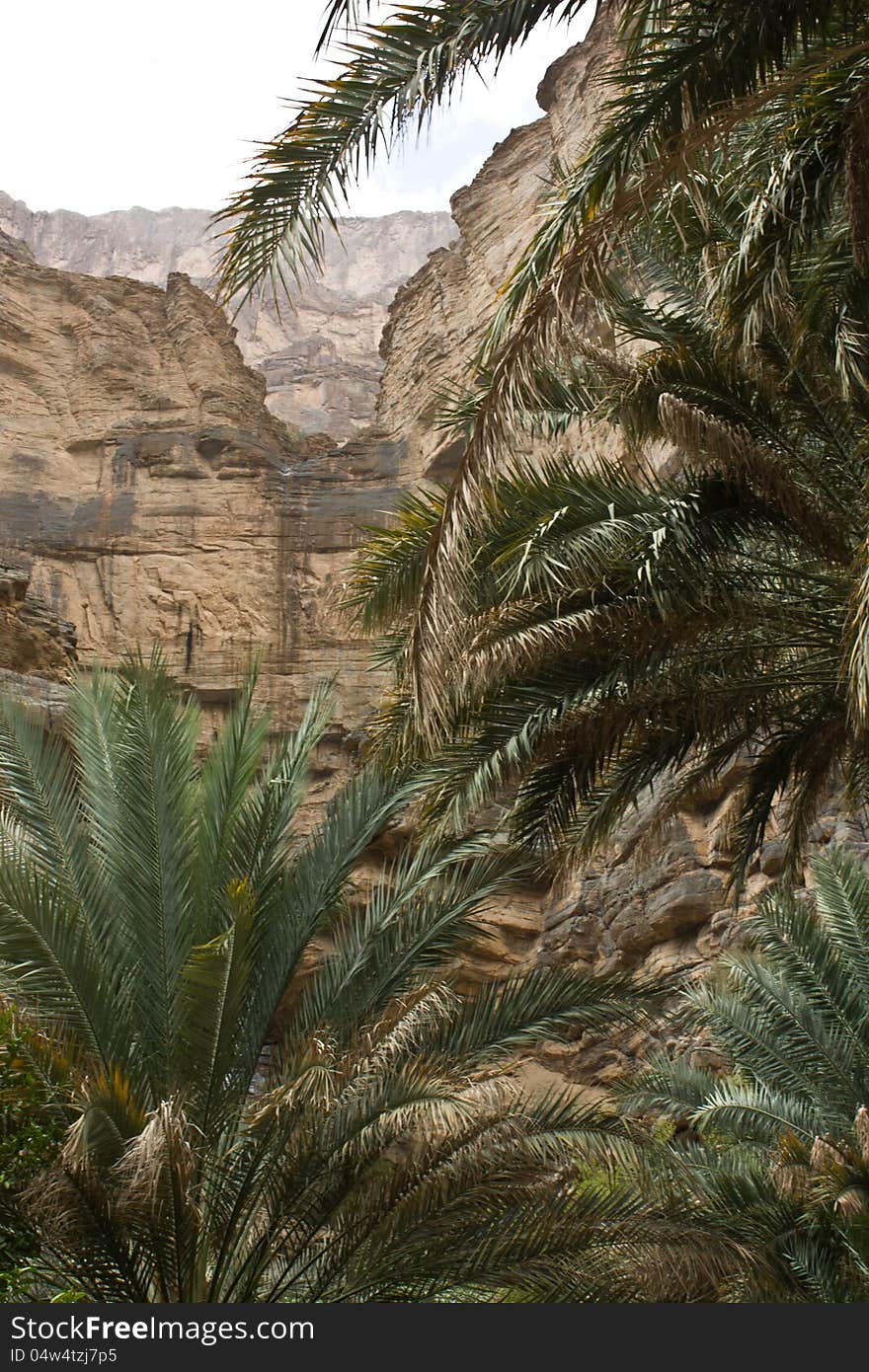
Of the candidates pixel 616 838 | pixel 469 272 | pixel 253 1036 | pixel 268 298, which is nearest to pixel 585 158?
pixel 253 1036

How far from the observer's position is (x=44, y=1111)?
641cm

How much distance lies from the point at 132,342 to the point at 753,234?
866 inches

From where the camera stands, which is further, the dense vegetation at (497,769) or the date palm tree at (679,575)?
the date palm tree at (679,575)

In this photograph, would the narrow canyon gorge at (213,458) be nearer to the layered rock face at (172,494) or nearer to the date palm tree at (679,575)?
the layered rock face at (172,494)

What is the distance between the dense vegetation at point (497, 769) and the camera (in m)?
5.95

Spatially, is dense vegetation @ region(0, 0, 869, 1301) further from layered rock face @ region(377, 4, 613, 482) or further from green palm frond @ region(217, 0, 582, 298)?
layered rock face @ region(377, 4, 613, 482)

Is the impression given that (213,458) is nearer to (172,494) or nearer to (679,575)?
(172,494)

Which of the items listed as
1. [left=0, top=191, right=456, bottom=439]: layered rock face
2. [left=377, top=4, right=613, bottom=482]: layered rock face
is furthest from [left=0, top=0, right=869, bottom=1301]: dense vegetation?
[left=0, top=191, right=456, bottom=439]: layered rock face

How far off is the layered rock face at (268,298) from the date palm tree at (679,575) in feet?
147

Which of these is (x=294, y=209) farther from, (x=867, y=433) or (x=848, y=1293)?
(x=848, y=1293)

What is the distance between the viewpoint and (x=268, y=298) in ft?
189

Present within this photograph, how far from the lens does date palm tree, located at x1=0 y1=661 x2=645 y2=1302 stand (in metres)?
6.22

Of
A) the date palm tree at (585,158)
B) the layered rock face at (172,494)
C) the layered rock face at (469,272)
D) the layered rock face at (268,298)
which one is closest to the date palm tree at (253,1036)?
the date palm tree at (585,158)

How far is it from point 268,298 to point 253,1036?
53.7 meters
